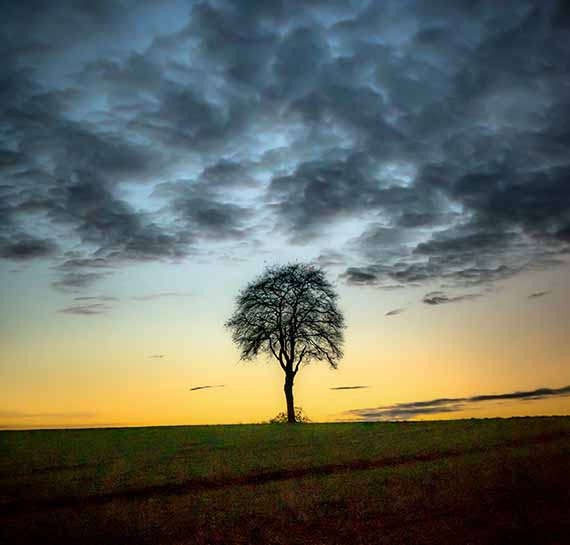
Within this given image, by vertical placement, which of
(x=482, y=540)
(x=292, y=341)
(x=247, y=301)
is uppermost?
(x=247, y=301)

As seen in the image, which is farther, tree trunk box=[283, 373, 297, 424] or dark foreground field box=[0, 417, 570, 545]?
tree trunk box=[283, 373, 297, 424]

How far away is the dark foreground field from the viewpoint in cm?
1295

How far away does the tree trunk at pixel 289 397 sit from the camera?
46259 millimetres

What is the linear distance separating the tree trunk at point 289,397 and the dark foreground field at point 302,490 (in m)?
15.8

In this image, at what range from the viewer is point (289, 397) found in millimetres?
46656

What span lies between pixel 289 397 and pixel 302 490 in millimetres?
29830

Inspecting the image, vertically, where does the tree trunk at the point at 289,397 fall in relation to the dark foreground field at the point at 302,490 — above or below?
above

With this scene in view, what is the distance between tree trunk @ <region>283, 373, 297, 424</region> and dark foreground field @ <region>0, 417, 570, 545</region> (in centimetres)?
1582

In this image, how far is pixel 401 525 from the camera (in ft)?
42.7

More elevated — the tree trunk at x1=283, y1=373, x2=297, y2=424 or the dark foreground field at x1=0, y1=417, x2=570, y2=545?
the tree trunk at x1=283, y1=373, x2=297, y2=424

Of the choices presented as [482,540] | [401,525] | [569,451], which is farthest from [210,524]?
[569,451]

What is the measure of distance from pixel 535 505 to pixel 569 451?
8877mm

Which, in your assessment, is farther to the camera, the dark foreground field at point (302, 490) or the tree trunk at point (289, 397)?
the tree trunk at point (289, 397)

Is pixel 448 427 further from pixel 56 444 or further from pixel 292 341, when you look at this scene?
pixel 56 444
